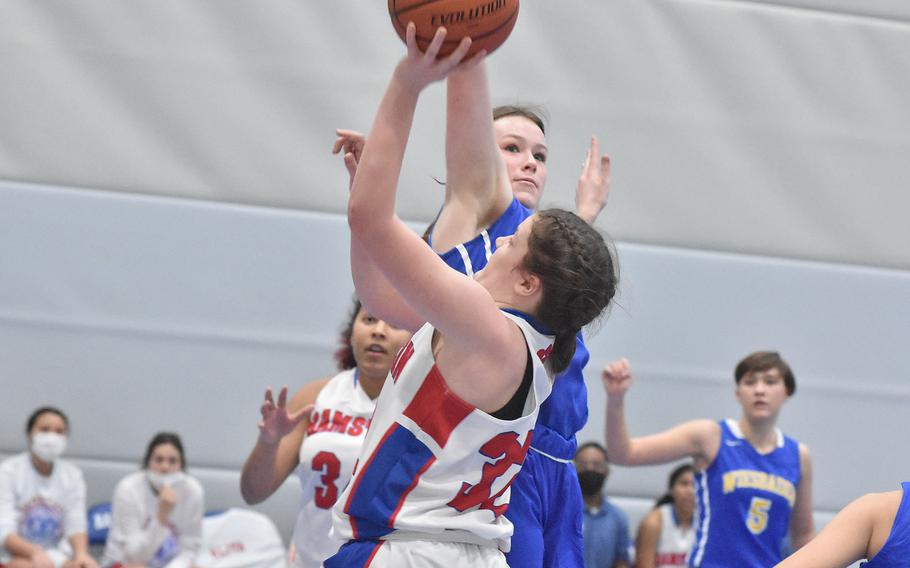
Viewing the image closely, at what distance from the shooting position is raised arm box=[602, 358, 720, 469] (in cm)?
362

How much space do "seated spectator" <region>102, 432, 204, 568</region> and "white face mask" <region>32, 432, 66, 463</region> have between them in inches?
12.1

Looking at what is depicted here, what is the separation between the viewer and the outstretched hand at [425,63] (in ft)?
5.64

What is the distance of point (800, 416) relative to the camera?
19.1 ft

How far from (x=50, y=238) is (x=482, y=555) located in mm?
3947

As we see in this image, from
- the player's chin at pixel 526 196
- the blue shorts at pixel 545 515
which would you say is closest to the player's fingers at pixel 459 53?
the player's chin at pixel 526 196

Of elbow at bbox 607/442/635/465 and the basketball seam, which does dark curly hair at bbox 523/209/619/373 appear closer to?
the basketball seam

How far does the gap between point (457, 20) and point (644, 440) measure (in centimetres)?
255

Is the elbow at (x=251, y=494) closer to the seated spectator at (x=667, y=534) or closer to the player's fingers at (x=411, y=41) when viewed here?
the player's fingers at (x=411, y=41)

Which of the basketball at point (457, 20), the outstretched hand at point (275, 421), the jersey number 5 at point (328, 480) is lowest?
the jersey number 5 at point (328, 480)

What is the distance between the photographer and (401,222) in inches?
69.3

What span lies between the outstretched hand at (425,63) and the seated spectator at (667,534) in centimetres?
398

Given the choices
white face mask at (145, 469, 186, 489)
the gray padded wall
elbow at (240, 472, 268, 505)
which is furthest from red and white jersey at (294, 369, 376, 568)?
the gray padded wall

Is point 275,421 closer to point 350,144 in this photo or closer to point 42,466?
point 350,144

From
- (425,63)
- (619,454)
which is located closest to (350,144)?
(425,63)
